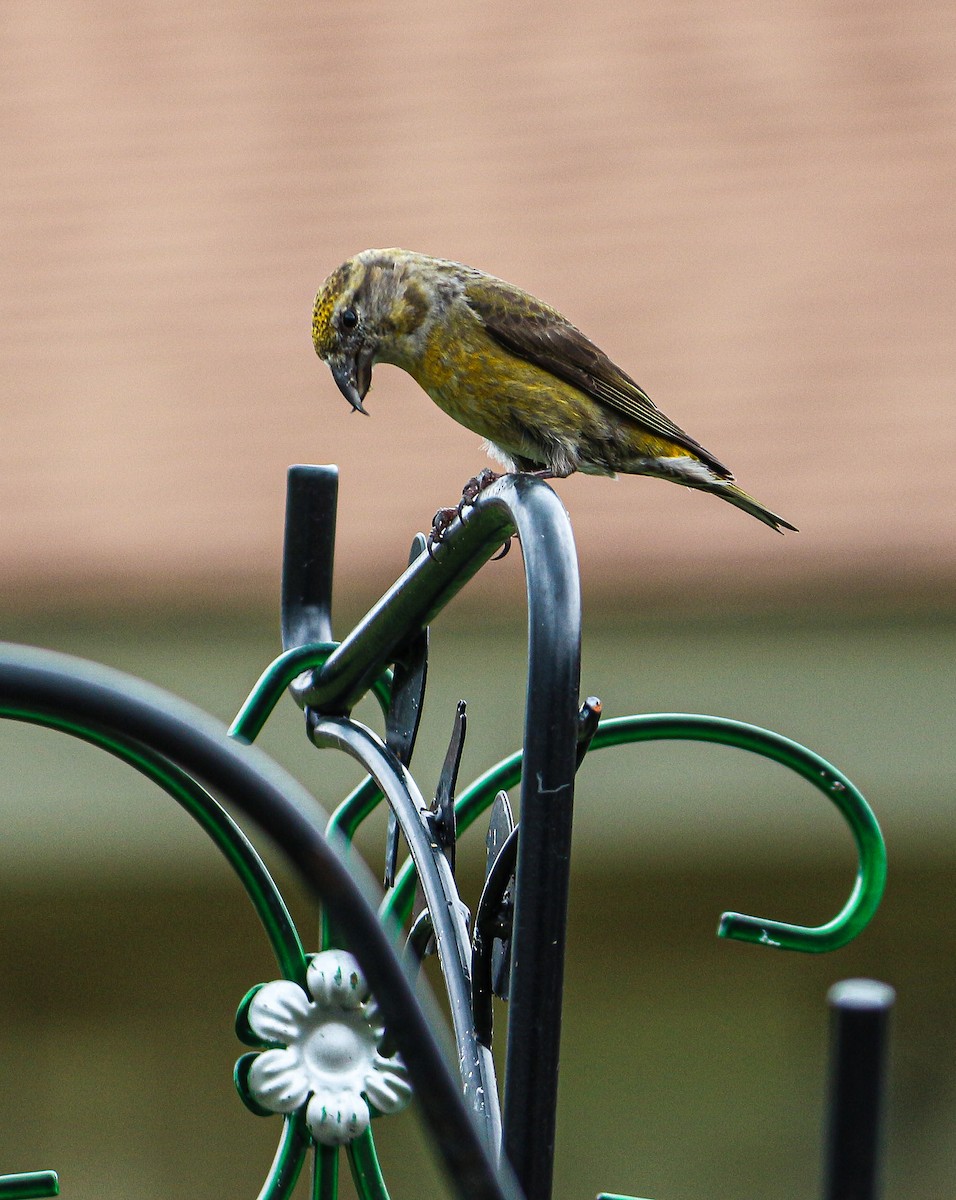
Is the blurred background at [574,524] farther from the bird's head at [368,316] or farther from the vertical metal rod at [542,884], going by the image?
the vertical metal rod at [542,884]

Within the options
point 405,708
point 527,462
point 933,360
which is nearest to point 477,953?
point 405,708

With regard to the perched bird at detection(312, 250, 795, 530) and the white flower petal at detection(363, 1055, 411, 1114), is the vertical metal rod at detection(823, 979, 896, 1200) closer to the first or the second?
the white flower petal at detection(363, 1055, 411, 1114)

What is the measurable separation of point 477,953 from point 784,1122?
4.75 metres

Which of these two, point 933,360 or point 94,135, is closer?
point 933,360

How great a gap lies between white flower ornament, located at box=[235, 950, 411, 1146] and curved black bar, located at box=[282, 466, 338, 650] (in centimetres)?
52

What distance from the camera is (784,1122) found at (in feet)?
17.9

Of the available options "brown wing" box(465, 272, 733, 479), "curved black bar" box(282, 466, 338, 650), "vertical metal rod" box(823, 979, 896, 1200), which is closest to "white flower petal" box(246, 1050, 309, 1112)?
"curved black bar" box(282, 466, 338, 650)

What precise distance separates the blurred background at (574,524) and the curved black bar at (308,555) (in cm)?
266

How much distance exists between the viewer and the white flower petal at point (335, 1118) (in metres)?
1.30

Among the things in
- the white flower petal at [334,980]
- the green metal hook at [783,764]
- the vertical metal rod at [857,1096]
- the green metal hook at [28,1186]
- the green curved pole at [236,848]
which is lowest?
the green metal hook at [28,1186]

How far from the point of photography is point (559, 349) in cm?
299

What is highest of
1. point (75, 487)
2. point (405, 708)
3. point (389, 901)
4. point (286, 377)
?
point (286, 377)

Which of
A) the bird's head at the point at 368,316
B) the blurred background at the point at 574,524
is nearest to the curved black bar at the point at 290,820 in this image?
the bird's head at the point at 368,316

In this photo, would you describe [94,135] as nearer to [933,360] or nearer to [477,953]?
[933,360]
